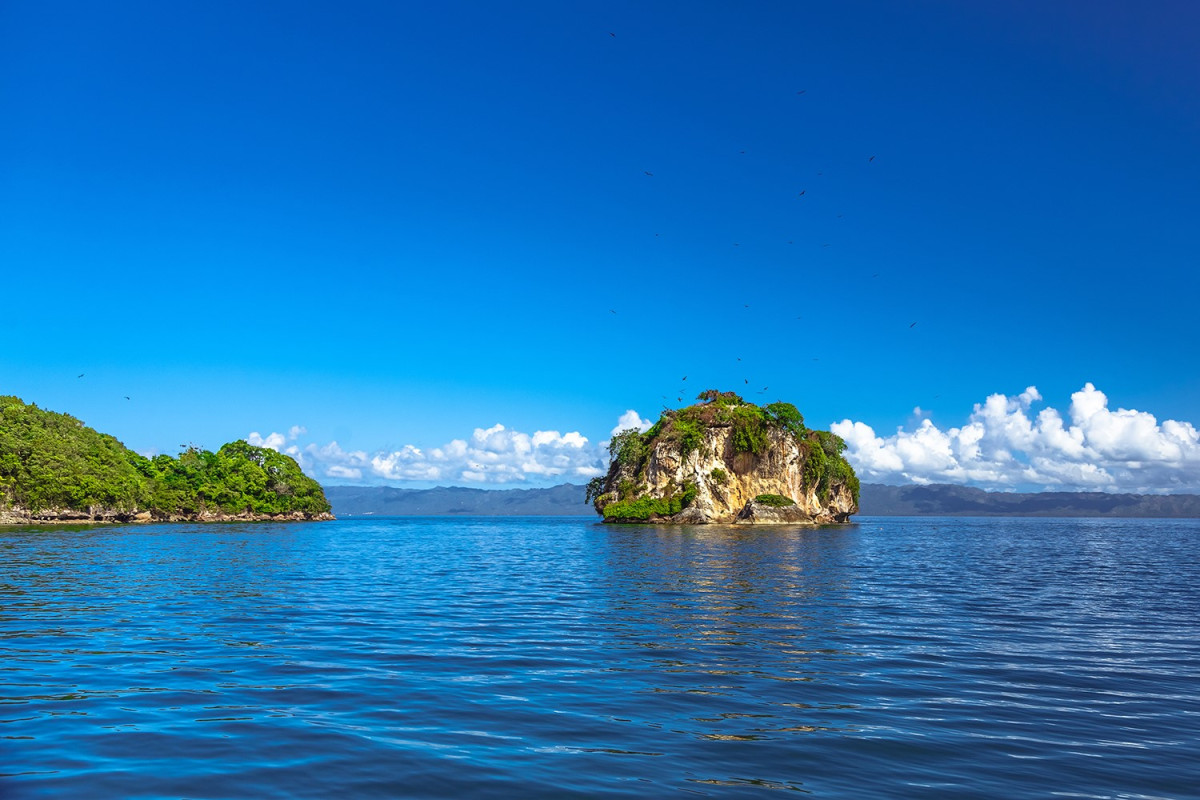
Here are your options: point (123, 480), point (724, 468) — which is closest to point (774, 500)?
point (724, 468)

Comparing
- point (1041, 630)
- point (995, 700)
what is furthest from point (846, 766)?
point (1041, 630)

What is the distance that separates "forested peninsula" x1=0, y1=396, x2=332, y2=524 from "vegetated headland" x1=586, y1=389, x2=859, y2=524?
7255cm

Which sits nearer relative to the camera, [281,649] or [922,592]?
[281,649]

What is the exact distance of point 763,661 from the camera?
16.0 meters

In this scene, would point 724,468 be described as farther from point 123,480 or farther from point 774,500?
point 123,480

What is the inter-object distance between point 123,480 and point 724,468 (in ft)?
319

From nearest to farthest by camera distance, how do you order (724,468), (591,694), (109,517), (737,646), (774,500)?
(591,694) < (737,646) < (109,517) < (774,500) < (724,468)

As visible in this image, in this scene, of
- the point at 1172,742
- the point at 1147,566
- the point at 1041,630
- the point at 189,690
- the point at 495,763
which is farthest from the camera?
the point at 1147,566

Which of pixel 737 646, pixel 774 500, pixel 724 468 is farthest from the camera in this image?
pixel 724 468

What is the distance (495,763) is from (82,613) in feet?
60.0

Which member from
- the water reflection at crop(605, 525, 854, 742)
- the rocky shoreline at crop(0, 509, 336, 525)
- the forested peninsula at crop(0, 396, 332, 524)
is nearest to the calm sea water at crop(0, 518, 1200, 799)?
the water reflection at crop(605, 525, 854, 742)

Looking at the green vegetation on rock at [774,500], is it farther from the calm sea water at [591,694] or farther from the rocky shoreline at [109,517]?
the rocky shoreline at [109,517]

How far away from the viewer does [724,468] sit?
435 ft

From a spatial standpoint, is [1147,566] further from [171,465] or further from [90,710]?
[171,465]
